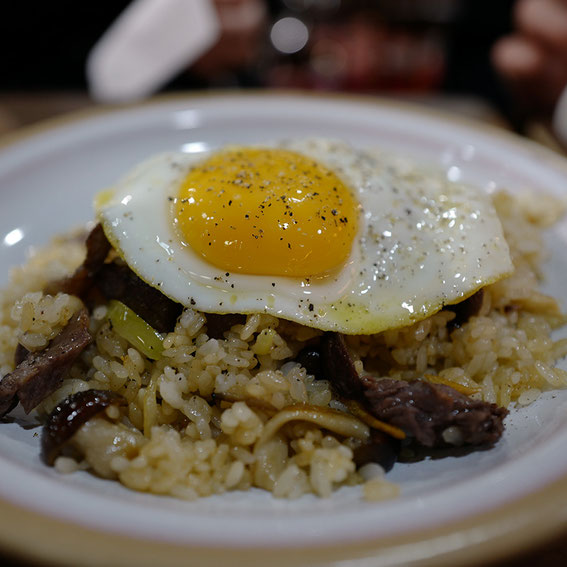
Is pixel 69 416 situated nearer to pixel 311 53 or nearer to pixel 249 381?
pixel 249 381

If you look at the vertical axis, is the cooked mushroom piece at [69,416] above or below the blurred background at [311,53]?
above

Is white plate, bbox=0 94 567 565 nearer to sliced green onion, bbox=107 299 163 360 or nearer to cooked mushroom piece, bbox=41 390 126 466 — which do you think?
cooked mushroom piece, bbox=41 390 126 466

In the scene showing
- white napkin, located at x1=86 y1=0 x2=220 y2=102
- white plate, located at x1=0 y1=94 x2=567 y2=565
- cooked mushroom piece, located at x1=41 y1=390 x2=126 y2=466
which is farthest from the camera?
white napkin, located at x1=86 y1=0 x2=220 y2=102

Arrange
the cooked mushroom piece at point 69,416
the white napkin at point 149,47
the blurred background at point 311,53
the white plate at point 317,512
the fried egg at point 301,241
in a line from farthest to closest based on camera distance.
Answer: the blurred background at point 311,53, the white napkin at point 149,47, the fried egg at point 301,241, the cooked mushroom piece at point 69,416, the white plate at point 317,512

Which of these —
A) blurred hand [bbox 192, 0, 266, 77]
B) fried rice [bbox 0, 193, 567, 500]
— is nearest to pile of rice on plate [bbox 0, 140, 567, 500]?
fried rice [bbox 0, 193, 567, 500]

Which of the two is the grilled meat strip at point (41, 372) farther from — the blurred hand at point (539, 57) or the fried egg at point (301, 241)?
the blurred hand at point (539, 57)

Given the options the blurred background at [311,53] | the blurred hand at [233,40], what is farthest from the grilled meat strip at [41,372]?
the blurred hand at [233,40]
